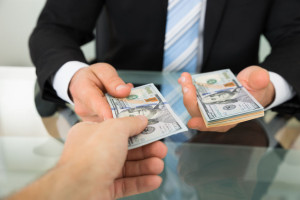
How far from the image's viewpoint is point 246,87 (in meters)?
0.96

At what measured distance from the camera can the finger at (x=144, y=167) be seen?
0.68 meters

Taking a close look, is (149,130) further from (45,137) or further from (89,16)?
(89,16)

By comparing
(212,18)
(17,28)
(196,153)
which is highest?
(212,18)

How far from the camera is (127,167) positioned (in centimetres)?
71

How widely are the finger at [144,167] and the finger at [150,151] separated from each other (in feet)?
0.07

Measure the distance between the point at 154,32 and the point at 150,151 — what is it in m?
0.60

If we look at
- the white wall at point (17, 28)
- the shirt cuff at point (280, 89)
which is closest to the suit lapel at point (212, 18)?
the shirt cuff at point (280, 89)

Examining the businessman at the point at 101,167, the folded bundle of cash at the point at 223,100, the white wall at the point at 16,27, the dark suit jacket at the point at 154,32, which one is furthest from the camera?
the white wall at the point at 16,27

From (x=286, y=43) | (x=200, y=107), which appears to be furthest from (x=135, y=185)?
(x=286, y=43)

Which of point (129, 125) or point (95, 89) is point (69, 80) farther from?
point (129, 125)

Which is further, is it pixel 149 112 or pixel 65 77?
pixel 65 77

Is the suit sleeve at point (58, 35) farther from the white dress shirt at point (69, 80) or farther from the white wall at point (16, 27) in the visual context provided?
the white wall at point (16, 27)

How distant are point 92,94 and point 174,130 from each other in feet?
0.83

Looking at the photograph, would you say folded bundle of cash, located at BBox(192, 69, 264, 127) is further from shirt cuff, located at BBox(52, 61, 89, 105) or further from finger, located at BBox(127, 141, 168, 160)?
shirt cuff, located at BBox(52, 61, 89, 105)
